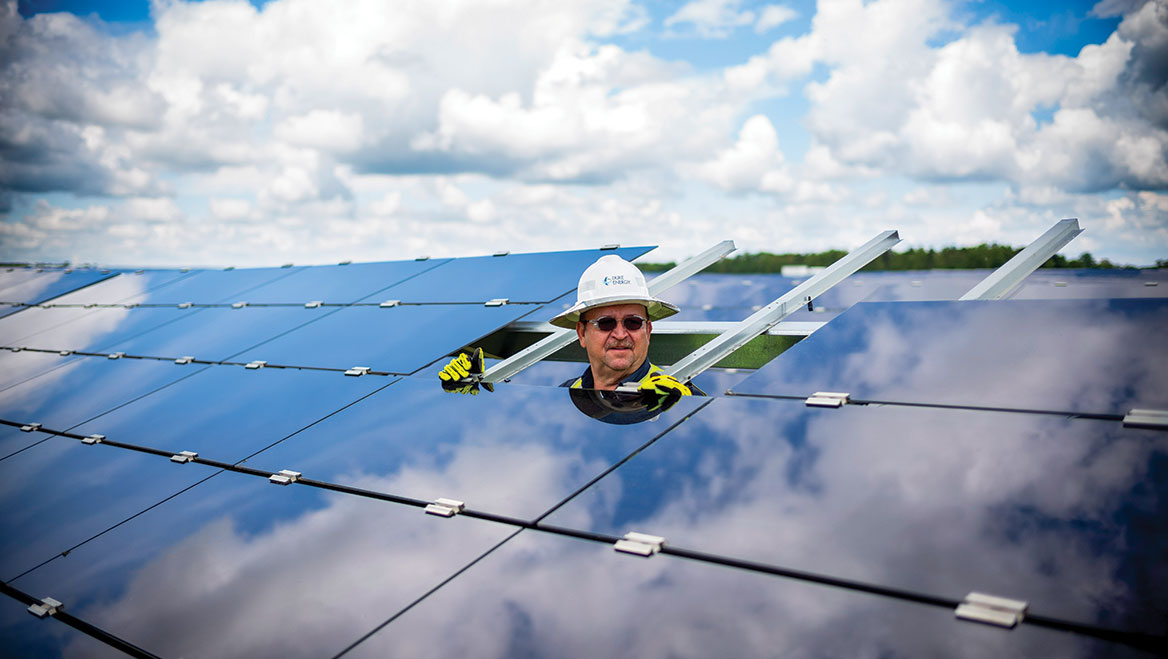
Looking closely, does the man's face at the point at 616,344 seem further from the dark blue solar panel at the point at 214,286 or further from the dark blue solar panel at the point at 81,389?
the dark blue solar panel at the point at 214,286

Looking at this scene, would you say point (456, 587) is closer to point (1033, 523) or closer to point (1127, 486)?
point (1033, 523)

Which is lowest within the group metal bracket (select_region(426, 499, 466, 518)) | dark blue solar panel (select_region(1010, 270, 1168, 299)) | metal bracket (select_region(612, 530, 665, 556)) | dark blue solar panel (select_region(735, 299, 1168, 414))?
dark blue solar panel (select_region(1010, 270, 1168, 299))

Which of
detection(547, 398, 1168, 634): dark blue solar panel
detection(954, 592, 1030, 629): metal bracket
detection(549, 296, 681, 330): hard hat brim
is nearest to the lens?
detection(954, 592, 1030, 629): metal bracket

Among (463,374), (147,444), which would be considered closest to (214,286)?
(147,444)

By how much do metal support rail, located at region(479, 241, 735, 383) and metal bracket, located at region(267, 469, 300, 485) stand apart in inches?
78.4

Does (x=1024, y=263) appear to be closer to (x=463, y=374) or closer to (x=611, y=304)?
(x=611, y=304)

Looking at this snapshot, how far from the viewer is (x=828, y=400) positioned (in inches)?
187

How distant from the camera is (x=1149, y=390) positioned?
4.04 meters

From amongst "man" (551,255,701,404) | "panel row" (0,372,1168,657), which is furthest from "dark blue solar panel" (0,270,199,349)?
"panel row" (0,372,1168,657)

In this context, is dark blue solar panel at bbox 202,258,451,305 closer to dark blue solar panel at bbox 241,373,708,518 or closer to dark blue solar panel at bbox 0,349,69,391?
dark blue solar panel at bbox 0,349,69,391

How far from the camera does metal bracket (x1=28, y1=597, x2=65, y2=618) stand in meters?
4.99

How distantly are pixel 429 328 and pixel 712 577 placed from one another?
622cm

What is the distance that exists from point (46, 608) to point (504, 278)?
655 cm

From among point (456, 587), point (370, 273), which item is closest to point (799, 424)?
point (456, 587)
